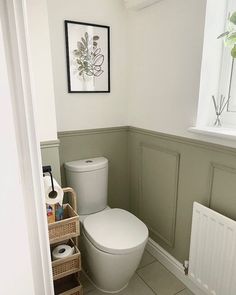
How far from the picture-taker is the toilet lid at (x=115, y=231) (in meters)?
1.29

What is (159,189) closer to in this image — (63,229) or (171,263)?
(171,263)

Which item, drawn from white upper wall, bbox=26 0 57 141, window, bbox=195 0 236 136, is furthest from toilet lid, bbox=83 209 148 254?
window, bbox=195 0 236 136

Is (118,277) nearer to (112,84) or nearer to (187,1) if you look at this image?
(112,84)

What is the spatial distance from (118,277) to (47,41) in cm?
149

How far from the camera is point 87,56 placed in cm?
162

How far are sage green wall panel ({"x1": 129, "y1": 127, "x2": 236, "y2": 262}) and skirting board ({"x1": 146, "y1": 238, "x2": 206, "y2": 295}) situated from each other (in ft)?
0.13

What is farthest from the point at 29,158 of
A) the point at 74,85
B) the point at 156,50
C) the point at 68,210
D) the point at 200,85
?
the point at 156,50

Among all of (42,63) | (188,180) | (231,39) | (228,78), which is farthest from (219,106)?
(42,63)

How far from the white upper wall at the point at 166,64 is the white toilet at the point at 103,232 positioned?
558 millimetres

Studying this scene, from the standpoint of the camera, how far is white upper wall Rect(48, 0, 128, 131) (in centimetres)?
151

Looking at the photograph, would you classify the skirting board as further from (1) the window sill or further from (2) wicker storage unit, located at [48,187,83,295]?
(1) the window sill

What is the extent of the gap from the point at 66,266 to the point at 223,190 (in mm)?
978

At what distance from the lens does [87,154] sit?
70.5 inches

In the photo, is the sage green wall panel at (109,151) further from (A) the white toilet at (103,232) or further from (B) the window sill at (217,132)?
(B) the window sill at (217,132)
